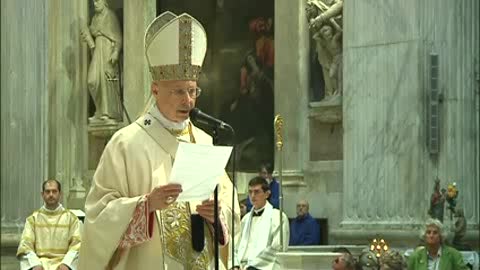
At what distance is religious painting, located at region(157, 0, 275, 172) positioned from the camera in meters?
17.0

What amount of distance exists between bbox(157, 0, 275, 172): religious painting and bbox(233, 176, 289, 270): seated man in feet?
15.9

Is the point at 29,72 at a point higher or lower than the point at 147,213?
higher

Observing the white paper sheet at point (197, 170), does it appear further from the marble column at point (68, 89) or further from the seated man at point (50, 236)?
the marble column at point (68, 89)

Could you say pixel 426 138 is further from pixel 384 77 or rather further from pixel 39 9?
pixel 39 9

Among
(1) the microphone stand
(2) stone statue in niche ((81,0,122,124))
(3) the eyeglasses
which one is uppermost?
(2) stone statue in niche ((81,0,122,124))

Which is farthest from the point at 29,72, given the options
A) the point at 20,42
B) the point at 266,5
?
the point at 266,5

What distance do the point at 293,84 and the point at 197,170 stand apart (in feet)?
30.4

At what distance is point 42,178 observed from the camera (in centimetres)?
1525

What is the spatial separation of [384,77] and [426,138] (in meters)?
0.77

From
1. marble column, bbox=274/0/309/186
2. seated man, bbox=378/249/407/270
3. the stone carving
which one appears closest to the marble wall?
marble column, bbox=274/0/309/186

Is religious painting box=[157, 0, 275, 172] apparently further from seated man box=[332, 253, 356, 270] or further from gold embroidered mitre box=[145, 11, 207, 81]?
gold embroidered mitre box=[145, 11, 207, 81]

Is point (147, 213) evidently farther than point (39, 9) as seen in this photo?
No

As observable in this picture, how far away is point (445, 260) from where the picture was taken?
33.0ft

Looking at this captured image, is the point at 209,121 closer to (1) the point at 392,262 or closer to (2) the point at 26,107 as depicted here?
(1) the point at 392,262
